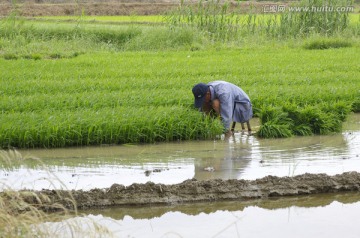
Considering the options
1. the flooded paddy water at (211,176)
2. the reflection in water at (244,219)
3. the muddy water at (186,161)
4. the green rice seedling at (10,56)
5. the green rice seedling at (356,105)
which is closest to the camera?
the reflection in water at (244,219)

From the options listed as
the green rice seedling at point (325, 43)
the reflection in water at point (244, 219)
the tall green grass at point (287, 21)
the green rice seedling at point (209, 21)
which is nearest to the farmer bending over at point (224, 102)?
the reflection in water at point (244, 219)

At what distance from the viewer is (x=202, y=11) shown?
1980cm

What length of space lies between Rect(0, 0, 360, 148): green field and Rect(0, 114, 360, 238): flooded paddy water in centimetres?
26

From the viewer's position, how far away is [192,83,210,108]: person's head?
9.02 meters

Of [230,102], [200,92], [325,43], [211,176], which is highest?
[200,92]

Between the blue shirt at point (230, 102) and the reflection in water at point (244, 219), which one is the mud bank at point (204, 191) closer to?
the reflection in water at point (244, 219)

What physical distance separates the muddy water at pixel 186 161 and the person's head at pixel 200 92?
574 mm

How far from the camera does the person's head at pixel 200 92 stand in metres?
9.02

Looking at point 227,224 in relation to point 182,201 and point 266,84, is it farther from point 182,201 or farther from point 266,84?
point 266,84

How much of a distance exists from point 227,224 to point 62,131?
11.2 ft

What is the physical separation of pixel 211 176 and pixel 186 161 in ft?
2.41

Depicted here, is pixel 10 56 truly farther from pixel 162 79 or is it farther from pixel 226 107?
pixel 226 107

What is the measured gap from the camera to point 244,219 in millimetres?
6168

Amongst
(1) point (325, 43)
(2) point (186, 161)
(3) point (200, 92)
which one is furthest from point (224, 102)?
(1) point (325, 43)
